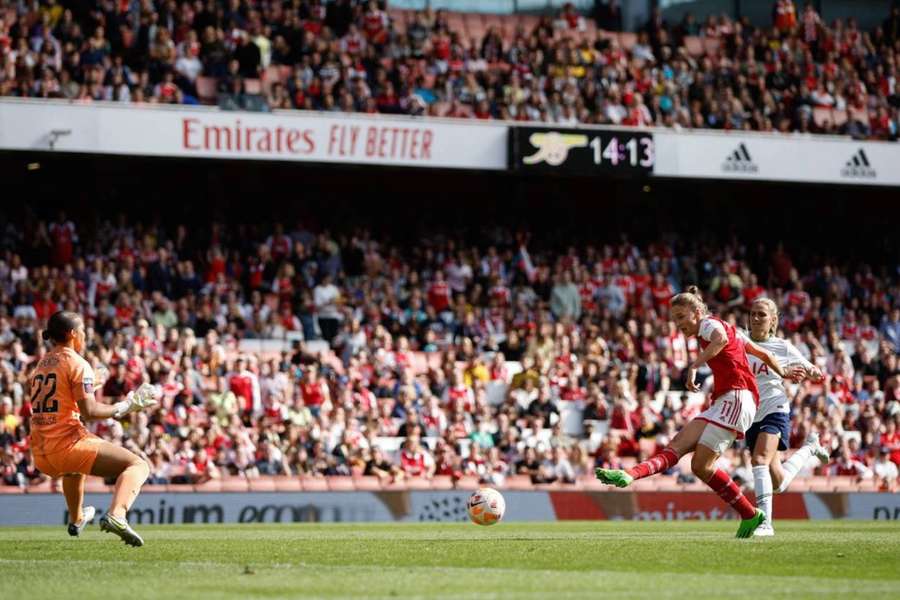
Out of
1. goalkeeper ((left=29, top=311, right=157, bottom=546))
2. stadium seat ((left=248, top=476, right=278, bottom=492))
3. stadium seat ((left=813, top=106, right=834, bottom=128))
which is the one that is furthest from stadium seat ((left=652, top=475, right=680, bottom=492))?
goalkeeper ((left=29, top=311, right=157, bottom=546))

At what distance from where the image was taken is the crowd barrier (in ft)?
69.9

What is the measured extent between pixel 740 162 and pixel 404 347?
933 cm

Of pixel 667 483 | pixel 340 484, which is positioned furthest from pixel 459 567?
pixel 667 483

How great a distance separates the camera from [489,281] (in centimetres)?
3069

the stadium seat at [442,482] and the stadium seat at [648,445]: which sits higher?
the stadium seat at [648,445]

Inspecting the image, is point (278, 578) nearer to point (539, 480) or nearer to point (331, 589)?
point (331, 589)

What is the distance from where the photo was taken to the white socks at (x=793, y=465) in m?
14.5

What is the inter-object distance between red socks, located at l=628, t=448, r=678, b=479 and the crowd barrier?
10208mm

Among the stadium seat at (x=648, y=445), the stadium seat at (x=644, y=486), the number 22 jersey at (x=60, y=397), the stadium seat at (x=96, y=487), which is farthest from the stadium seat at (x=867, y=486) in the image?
the number 22 jersey at (x=60, y=397)

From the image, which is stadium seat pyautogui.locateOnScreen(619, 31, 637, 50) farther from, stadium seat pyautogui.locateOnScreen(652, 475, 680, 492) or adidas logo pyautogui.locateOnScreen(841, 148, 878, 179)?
stadium seat pyautogui.locateOnScreen(652, 475, 680, 492)

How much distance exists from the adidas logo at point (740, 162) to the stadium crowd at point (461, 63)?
2.67 ft

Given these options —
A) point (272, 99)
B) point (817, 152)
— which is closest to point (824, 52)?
point (817, 152)

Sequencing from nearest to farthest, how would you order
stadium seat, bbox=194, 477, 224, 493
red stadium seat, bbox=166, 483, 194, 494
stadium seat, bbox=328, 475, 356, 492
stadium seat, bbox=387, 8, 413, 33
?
red stadium seat, bbox=166, 483, 194, 494, stadium seat, bbox=194, 477, 224, 493, stadium seat, bbox=328, 475, 356, 492, stadium seat, bbox=387, 8, 413, 33

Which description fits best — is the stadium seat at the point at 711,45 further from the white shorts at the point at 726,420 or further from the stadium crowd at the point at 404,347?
the white shorts at the point at 726,420
